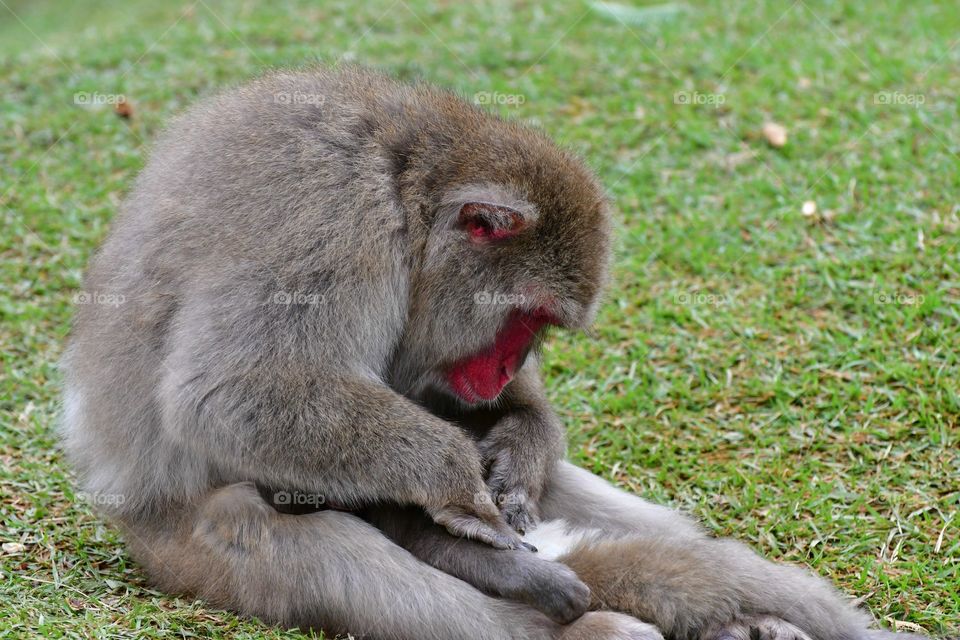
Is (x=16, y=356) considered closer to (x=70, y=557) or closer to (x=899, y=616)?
(x=70, y=557)

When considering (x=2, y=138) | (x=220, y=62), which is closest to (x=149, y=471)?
(x=2, y=138)

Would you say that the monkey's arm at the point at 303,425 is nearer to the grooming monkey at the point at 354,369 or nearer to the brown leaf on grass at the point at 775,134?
the grooming monkey at the point at 354,369

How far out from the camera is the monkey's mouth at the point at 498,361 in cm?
438

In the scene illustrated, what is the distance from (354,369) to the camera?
406 cm

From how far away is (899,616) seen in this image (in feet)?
14.6

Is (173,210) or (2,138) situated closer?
(173,210)

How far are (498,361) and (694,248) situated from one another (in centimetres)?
278

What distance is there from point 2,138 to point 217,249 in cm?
483

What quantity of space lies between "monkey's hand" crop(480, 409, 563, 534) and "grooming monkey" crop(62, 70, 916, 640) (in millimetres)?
11
